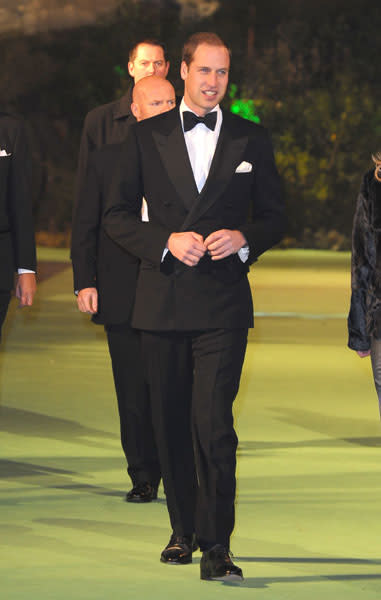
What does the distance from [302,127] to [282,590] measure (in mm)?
53889

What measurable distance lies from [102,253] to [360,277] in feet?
5.02

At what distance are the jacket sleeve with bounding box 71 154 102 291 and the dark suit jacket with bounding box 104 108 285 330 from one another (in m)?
1.36

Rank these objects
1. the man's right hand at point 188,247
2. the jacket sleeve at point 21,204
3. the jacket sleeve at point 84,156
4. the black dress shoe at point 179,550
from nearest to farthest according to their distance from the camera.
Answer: the man's right hand at point 188,247 → the black dress shoe at point 179,550 → the jacket sleeve at point 21,204 → the jacket sleeve at point 84,156

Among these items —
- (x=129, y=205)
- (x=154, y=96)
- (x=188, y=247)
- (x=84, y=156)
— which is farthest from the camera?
(x=84, y=156)

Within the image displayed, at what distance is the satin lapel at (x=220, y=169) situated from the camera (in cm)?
649

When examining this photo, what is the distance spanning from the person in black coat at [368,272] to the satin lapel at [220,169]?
0.82 meters

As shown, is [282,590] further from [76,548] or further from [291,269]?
[291,269]

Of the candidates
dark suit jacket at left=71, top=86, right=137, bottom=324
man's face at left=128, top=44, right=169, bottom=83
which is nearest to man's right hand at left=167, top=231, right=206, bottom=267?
dark suit jacket at left=71, top=86, right=137, bottom=324

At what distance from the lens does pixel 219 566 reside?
649cm

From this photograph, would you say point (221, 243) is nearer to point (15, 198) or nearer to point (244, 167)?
point (244, 167)

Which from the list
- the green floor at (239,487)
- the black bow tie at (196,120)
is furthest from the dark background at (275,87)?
the black bow tie at (196,120)

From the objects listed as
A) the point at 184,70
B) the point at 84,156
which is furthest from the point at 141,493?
the point at 184,70

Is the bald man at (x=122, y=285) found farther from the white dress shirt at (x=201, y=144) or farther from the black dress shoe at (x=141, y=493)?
the white dress shirt at (x=201, y=144)

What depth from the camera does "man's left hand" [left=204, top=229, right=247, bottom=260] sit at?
6387 mm
